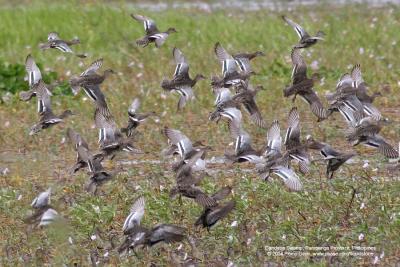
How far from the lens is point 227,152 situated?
301 inches

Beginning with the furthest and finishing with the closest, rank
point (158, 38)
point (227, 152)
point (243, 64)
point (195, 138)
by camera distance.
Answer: point (195, 138), point (243, 64), point (158, 38), point (227, 152)

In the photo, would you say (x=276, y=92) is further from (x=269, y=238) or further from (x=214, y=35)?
(x=269, y=238)

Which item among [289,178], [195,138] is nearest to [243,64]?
[195,138]

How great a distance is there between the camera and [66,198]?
8.05 m

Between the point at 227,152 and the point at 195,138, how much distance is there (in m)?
2.37

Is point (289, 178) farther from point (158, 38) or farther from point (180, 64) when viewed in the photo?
point (158, 38)

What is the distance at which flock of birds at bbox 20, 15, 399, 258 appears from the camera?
6840 millimetres

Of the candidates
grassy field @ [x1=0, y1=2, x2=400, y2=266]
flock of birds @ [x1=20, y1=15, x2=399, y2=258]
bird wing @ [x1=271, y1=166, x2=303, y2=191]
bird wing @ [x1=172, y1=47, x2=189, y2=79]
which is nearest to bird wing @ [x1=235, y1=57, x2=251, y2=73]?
flock of birds @ [x1=20, y1=15, x2=399, y2=258]

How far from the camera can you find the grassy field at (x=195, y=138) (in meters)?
6.97

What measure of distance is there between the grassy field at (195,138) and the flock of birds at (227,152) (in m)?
0.21

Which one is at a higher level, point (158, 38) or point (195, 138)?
point (158, 38)

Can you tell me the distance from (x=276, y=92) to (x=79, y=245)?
4506 mm

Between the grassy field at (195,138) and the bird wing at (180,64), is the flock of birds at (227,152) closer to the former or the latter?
the bird wing at (180,64)

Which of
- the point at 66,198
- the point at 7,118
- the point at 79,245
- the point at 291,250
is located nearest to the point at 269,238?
the point at 291,250
